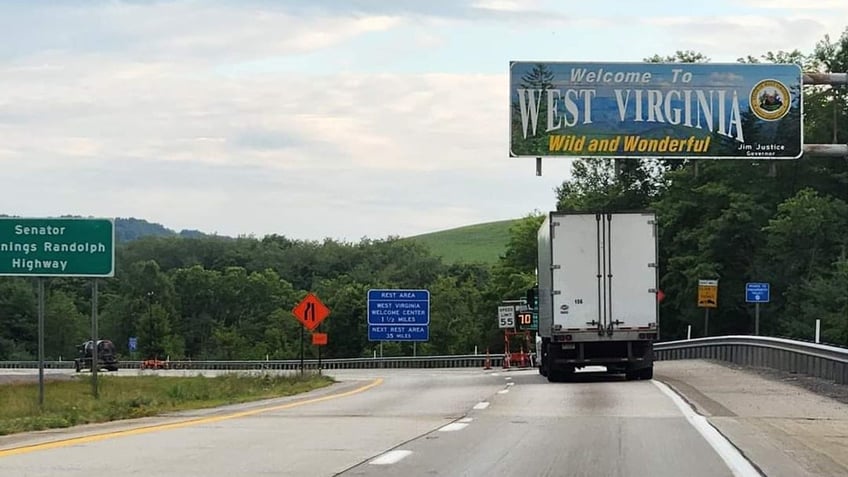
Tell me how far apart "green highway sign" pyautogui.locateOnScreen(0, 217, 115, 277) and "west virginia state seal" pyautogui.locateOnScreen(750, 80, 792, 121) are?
17081 mm

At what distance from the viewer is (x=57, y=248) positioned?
24.0 m

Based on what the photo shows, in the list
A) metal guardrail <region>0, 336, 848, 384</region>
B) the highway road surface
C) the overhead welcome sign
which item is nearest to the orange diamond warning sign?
the overhead welcome sign

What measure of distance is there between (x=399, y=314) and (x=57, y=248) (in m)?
36.0

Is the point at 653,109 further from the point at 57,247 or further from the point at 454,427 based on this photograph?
the point at 454,427

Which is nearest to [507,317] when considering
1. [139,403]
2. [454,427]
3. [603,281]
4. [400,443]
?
[603,281]

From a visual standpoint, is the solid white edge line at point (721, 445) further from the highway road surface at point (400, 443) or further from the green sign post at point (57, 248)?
the green sign post at point (57, 248)

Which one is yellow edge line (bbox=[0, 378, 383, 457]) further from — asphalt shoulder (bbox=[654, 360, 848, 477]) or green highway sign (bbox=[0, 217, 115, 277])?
asphalt shoulder (bbox=[654, 360, 848, 477])

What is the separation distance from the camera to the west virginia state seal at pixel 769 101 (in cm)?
3188

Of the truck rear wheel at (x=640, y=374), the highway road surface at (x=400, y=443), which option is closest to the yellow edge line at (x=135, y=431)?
the highway road surface at (x=400, y=443)

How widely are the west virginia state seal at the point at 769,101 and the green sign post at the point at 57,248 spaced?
17.1 metres

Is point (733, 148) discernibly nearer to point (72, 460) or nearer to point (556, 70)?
point (556, 70)

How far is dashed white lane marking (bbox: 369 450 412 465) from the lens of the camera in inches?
452

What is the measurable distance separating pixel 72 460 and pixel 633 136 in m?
23.0

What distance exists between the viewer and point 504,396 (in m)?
23.4
